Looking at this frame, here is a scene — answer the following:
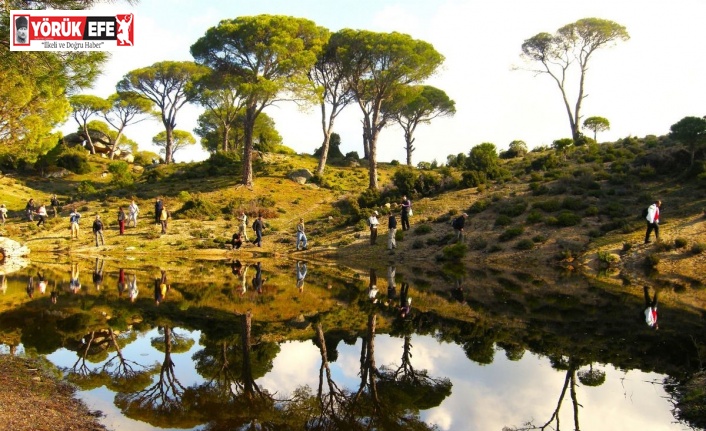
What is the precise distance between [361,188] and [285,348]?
40039 mm

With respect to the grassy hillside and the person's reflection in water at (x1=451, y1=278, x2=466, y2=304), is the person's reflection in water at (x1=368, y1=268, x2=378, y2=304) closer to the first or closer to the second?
the person's reflection in water at (x1=451, y1=278, x2=466, y2=304)

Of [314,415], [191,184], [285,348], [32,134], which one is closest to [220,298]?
[285,348]

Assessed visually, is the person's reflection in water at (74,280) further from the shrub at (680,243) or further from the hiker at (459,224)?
the shrub at (680,243)

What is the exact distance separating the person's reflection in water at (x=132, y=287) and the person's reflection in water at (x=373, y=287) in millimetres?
7943

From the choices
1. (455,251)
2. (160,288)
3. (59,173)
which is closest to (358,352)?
(160,288)

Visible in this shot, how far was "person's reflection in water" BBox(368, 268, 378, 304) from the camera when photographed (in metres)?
16.9

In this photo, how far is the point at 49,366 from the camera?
930cm

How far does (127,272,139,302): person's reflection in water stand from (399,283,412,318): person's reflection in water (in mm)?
8777

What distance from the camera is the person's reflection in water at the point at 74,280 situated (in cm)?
1786

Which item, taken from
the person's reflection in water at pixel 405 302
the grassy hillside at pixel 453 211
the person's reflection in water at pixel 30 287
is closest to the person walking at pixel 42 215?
the grassy hillside at pixel 453 211

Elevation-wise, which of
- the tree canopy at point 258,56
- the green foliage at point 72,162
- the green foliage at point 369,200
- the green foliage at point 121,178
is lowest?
the green foliage at point 369,200

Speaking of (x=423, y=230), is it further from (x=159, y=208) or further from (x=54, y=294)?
(x=54, y=294)

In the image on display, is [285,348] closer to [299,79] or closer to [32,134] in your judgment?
[32,134]

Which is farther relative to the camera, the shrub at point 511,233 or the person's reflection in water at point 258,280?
the shrub at point 511,233
